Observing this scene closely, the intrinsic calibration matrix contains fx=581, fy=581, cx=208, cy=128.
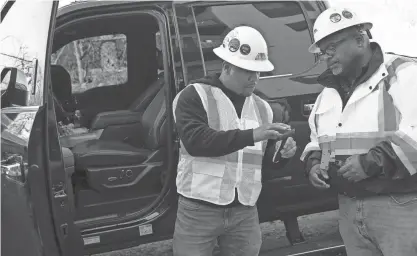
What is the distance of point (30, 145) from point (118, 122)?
2.52 meters

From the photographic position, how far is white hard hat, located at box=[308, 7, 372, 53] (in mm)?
2484

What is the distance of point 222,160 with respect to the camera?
283cm

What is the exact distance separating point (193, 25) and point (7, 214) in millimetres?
1787

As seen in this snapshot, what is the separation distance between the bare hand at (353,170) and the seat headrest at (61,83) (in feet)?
9.70

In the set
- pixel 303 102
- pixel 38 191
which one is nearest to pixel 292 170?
pixel 303 102

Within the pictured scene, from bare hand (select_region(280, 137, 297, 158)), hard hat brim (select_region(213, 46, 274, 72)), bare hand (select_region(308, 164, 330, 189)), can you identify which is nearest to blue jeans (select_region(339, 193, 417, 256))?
bare hand (select_region(308, 164, 330, 189))

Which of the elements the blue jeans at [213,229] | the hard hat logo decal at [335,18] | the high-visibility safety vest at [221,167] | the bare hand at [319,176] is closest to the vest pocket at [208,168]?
the high-visibility safety vest at [221,167]

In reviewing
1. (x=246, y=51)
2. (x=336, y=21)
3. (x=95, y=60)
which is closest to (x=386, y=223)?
(x=336, y=21)

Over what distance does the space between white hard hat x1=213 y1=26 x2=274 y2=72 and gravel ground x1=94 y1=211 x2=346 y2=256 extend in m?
1.95

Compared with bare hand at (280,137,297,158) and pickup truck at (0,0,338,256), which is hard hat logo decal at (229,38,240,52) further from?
pickup truck at (0,0,338,256)

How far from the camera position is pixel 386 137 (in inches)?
95.3

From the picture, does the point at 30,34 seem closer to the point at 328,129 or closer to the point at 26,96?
the point at 26,96

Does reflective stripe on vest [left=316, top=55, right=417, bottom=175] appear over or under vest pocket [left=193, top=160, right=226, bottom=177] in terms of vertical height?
over

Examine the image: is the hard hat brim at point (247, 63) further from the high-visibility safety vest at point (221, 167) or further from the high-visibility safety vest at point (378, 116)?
the high-visibility safety vest at point (378, 116)
